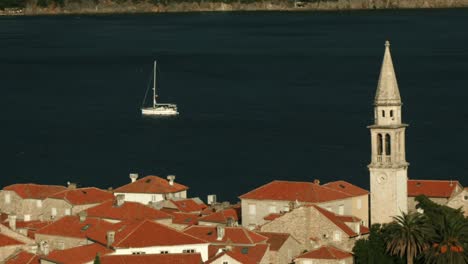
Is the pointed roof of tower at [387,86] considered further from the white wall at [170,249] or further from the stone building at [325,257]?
the white wall at [170,249]

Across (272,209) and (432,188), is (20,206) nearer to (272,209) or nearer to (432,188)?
(272,209)

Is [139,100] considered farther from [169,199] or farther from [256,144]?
[169,199]

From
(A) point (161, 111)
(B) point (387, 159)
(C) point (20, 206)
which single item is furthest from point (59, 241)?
(A) point (161, 111)

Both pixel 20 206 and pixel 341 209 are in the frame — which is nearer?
pixel 341 209

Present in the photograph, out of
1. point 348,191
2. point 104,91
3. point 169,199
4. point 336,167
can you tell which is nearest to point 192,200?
point 169,199

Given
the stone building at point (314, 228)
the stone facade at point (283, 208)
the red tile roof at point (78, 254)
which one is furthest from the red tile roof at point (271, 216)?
the red tile roof at point (78, 254)

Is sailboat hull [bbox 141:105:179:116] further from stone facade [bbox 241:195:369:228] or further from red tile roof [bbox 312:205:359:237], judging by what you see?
red tile roof [bbox 312:205:359:237]
